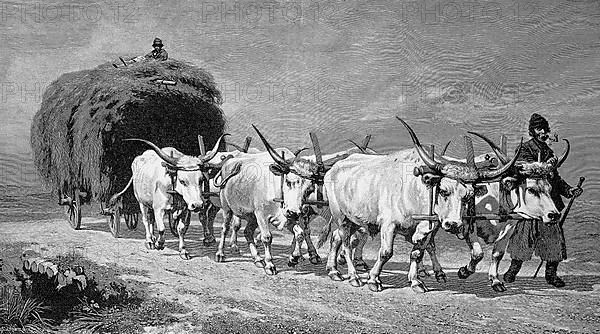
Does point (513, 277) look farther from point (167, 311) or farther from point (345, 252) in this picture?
point (167, 311)

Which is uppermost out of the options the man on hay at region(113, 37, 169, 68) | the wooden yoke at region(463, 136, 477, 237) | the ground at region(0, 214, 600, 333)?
the man on hay at region(113, 37, 169, 68)

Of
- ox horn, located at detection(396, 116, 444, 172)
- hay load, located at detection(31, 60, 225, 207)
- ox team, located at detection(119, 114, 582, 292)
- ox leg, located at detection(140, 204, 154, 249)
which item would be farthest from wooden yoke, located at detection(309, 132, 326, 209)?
ox leg, located at detection(140, 204, 154, 249)

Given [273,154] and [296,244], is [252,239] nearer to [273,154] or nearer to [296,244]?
[296,244]

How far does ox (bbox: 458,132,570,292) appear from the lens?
13.2 feet

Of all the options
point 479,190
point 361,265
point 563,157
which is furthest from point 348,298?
point 563,157

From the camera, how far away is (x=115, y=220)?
16.2ft

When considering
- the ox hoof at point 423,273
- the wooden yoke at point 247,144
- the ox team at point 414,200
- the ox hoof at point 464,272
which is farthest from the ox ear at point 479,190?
the wooden yoke at point 247,144

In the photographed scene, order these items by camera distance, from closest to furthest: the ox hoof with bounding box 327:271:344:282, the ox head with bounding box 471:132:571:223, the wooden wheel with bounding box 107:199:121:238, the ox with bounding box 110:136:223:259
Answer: the ox head with bounding box 471:132:571:223
the ox hoof with bounding box 327:271:344:282
the ox with bounding box 110:136:223:259
the wooden wheel with bounding box 107:199:121:238

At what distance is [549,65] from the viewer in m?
4.45

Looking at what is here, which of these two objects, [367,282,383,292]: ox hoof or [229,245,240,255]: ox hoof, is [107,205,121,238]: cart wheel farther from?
[367,282,383,292]: ox hoof

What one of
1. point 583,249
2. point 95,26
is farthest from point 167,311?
point 583,249

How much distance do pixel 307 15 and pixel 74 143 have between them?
1889mm

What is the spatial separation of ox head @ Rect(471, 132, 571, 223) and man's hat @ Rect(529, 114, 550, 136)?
32 cm

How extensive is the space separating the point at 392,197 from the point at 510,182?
0.68 m
